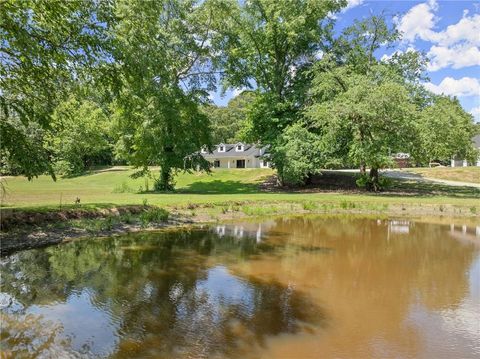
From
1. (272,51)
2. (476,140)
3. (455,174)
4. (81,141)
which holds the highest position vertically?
(272,51)

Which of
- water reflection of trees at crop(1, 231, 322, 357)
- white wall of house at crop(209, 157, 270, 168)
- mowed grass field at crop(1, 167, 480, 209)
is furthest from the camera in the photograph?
white wall of house at crop(209, 157, 270, 168)

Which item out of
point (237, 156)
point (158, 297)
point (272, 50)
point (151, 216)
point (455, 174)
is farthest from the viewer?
point (237, 156)

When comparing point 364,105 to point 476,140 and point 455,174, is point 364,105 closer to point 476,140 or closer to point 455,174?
point 455,174

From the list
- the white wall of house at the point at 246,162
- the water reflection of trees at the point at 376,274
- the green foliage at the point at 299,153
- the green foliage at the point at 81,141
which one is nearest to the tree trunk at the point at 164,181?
the green foliage at the point at 299,153

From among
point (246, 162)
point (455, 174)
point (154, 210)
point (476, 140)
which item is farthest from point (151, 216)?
point (476, 140)

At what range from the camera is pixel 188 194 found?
27.0 meters

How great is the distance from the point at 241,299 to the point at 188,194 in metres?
19.3

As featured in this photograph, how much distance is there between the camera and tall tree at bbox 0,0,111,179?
26.6ft

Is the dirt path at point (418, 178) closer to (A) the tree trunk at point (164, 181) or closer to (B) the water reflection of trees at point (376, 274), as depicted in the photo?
(B) the water reflection of trees at point (376, 274)

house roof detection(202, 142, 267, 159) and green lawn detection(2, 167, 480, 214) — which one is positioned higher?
house roof detection(202, 142, 267, 159)

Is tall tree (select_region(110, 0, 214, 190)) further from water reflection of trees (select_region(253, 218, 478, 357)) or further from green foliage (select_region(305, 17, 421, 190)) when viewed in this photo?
water reflection of trees (select_region(253, 218, 478, 357))

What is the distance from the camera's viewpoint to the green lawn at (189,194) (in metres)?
20.6

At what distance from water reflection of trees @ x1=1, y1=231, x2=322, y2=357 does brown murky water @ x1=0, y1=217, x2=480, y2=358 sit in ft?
0.09

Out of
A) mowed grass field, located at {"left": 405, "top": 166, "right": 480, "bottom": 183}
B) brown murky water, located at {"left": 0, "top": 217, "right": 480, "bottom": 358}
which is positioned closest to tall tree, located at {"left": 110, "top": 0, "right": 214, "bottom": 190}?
brown murky water, located at {"left": 0, "top": 217, "right": 480, "bottom": 358}
